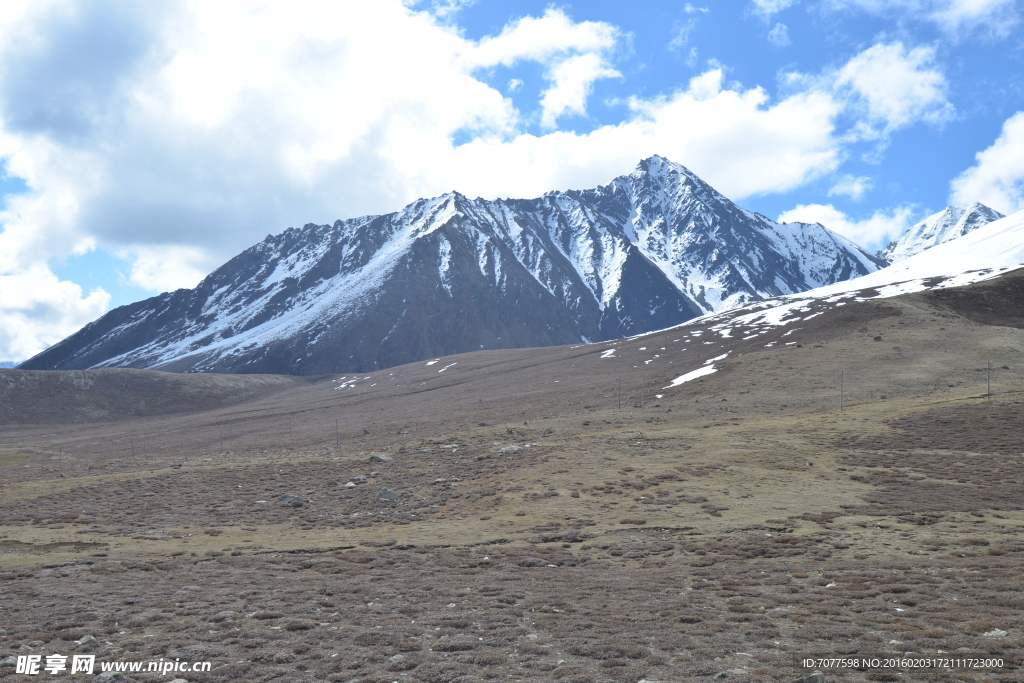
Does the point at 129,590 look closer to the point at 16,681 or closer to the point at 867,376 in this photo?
the point at 16,681

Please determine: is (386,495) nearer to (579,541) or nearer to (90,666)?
(579,541)

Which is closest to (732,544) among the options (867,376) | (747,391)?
(747,391)

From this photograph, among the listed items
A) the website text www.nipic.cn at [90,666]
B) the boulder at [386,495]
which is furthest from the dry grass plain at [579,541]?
the boulder at [386,495]

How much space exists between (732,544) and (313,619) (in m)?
16.1

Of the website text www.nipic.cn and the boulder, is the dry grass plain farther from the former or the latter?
the boulder

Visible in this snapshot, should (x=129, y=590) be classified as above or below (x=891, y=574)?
above

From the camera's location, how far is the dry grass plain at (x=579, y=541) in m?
13.2

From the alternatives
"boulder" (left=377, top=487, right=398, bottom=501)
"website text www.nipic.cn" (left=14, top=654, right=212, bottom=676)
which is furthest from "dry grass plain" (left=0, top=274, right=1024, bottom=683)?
"boulder" (left=377, top=487, right=398, bottom=501)

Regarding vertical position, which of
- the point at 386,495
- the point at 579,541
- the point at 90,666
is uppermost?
the point at 90,666

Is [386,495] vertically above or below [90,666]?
below

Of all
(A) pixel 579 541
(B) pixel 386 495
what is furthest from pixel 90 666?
(B) pixel 386 495

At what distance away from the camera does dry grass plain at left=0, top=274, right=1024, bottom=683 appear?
43.4ft

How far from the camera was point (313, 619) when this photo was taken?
15750 mm

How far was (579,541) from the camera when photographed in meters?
25.6
